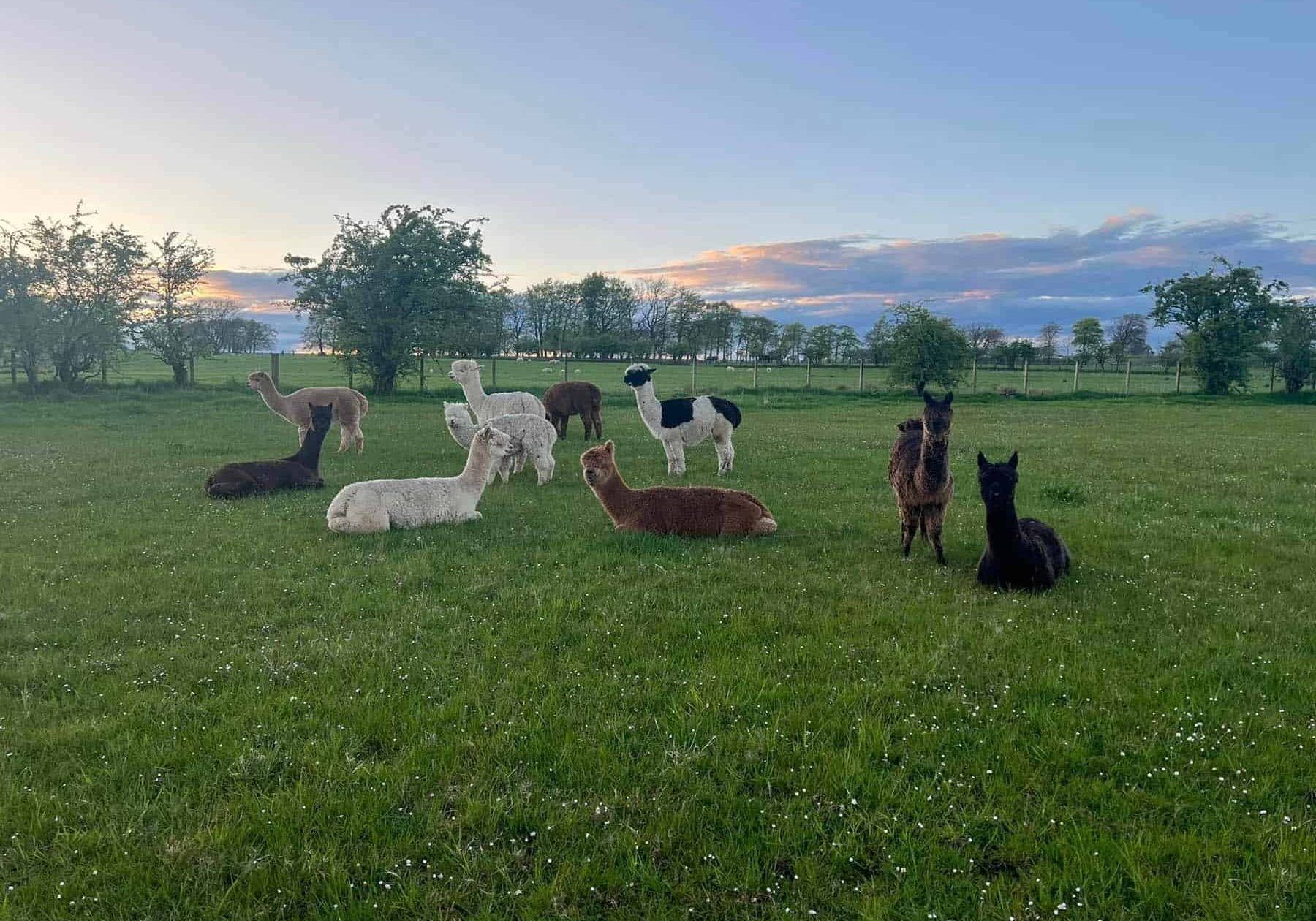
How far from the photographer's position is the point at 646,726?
4.12 meters

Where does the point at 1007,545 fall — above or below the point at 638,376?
below

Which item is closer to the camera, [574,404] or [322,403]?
[322,403]

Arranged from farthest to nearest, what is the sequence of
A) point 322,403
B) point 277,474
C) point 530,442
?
point 322,403, point 530,442, point 277,474

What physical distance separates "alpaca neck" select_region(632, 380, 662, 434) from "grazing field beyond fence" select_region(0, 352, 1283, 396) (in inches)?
777

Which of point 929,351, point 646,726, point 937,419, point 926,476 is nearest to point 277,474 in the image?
point 646,726

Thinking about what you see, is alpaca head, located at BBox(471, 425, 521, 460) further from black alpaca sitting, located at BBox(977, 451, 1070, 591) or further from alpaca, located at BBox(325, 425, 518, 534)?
black alpaca sitting, located at BBox(977, 451, 1070, 591)

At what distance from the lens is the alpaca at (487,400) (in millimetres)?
14938

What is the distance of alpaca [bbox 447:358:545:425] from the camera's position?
14938 millimetres

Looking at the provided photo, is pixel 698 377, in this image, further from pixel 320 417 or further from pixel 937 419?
pixel 937 419

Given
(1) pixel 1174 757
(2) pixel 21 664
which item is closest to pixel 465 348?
(2) pixel 21 664

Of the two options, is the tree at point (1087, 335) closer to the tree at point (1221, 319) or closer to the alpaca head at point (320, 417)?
the tree at point (1221, 319)

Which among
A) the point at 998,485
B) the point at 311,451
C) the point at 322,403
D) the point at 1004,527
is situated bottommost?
the point at 1004,527

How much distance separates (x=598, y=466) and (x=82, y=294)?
30.0 meters

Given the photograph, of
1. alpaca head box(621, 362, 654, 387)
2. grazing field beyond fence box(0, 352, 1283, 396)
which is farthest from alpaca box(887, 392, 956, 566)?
grazing field beyond fence box(0, 352, 1283, 396)
